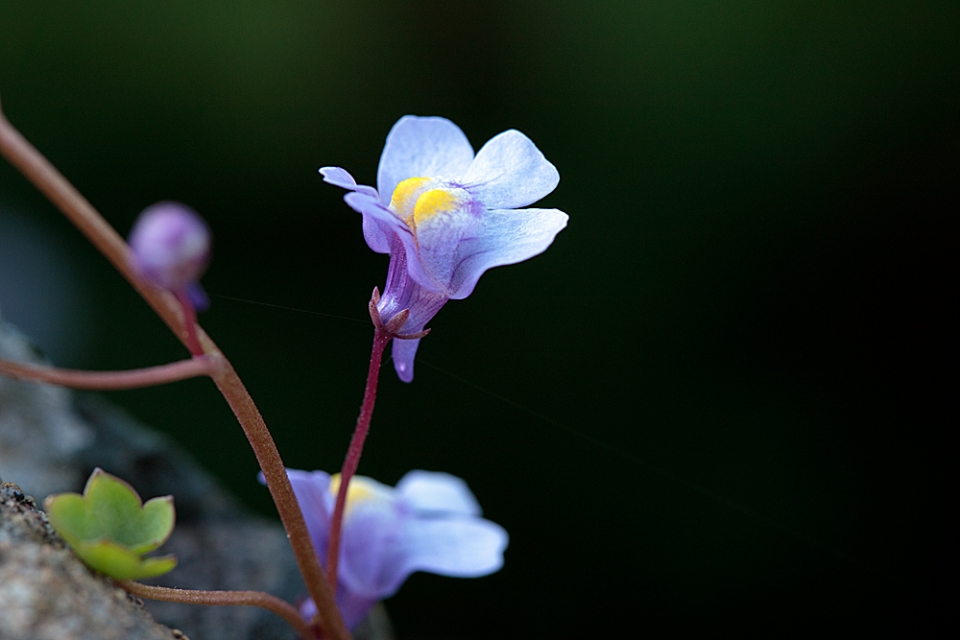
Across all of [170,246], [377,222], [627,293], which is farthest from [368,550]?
[627,293]

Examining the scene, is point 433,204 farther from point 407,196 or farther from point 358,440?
point 358,440

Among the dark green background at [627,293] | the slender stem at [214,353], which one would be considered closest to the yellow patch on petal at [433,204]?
the slender stem at [214,353]

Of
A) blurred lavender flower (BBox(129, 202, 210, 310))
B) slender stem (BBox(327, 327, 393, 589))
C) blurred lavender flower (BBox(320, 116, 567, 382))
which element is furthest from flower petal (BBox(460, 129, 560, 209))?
blurred lavender flower (BBox(129, 202, 210, 310))

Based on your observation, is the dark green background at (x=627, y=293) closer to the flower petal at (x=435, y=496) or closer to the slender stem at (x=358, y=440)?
A: the flower petal at (x=435, y=496)

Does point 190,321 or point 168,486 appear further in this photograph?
point 168,486

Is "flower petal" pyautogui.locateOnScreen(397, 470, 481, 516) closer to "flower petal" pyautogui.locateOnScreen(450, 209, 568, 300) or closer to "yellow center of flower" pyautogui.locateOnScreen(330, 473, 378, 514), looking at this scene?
"yellow center of flower" pyautogui.locateOnScreen(330, 473, 378, 514)

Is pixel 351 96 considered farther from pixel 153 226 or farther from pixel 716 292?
pixel 153 226
